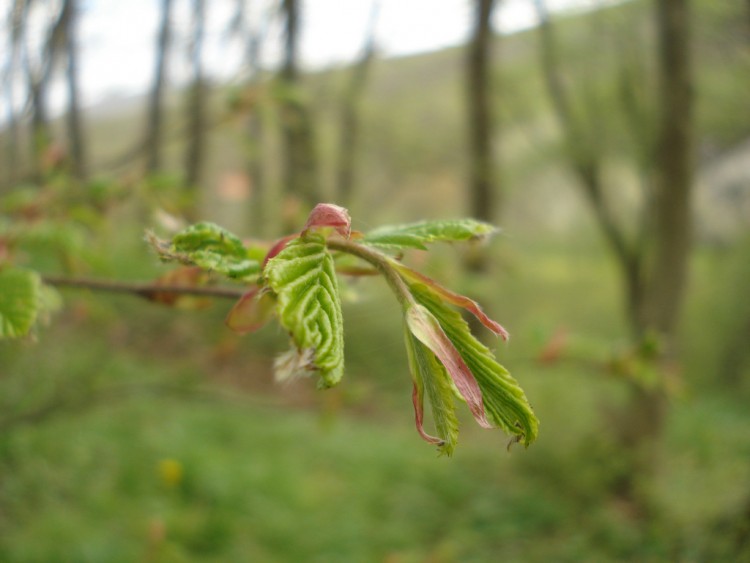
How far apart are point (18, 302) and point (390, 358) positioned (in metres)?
8.47

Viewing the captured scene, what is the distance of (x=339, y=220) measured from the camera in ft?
1.40

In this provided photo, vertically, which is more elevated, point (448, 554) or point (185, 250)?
point (185, 250)

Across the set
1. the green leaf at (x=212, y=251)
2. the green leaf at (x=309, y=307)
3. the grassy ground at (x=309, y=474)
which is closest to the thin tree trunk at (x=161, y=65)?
the grassy ground at (x=309, y=474)

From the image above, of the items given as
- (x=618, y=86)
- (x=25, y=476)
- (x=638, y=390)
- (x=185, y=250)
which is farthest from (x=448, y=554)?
(x=618, y=86)

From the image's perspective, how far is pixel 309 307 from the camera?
0.37m

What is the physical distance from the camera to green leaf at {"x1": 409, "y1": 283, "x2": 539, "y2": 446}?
0.40 metres

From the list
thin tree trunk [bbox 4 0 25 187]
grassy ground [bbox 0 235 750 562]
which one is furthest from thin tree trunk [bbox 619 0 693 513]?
thin tree trunk [bbox 4 0 25 187]

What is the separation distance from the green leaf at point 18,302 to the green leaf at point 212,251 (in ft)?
0.41

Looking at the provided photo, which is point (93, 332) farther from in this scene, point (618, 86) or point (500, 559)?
point (618, 86)

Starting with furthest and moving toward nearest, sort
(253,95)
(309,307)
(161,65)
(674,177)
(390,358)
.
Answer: (161,65) → (390,358) → (674,177) → (253,95) → (309,307)

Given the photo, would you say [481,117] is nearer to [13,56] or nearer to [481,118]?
[481,118]

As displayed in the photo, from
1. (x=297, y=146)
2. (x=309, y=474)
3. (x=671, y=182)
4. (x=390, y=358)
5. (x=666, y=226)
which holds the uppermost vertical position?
(x=297, y=146)

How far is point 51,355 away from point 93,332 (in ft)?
3.43

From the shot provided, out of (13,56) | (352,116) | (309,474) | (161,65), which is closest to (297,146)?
(161,65)
